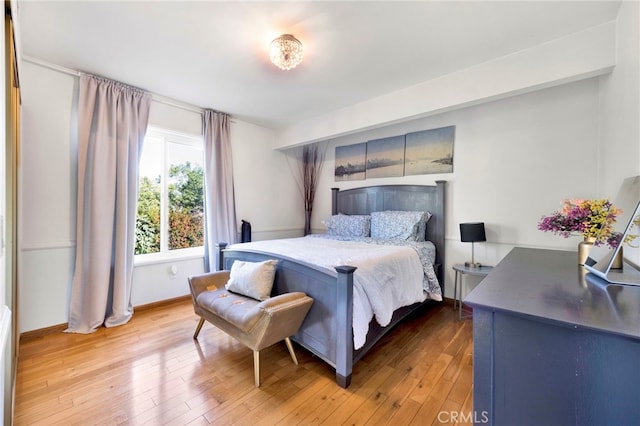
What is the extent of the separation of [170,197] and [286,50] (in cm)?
246

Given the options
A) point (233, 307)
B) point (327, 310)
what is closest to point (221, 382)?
point (233, 307)

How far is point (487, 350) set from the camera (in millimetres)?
848

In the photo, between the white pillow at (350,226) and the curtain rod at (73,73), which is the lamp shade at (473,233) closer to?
the white pillow at (350,226)

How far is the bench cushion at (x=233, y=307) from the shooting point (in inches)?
69.2

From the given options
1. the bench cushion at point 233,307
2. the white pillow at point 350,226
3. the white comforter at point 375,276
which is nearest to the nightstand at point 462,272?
the white comforter at point 375,276

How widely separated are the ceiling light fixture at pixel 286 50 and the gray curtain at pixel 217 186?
1908 millimetres

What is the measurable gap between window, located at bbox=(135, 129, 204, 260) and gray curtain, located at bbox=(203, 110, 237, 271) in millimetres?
172

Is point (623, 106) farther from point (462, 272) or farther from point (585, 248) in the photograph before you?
point (462, 272)

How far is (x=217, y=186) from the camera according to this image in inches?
144

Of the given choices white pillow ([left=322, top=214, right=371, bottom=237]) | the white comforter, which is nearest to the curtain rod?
the white comforter

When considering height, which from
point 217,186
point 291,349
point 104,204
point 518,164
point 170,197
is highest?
point 518,164

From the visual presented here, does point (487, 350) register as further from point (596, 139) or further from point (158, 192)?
point (158, 192)

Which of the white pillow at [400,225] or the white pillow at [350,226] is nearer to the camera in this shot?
the white pillow at [400,225]

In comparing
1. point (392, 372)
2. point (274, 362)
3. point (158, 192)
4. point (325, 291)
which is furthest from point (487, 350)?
point (158, 192)
